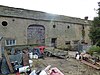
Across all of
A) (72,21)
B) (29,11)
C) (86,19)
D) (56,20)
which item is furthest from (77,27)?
(29,11)

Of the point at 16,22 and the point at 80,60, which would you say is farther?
the point at 16,22

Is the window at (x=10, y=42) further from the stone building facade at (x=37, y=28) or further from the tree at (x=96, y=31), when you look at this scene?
the tree at (x=96, y=31)

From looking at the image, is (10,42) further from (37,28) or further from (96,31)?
(96,31)

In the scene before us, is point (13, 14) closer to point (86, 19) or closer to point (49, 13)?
point (49, 13)

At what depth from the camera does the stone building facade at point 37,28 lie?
52.7 feet

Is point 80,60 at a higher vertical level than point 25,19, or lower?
lower

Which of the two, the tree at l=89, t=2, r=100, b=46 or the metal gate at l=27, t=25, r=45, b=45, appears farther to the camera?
the tree at l=89, t=2, r=100, b=46

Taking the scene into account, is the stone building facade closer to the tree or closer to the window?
the window

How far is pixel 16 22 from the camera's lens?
16.7 meters

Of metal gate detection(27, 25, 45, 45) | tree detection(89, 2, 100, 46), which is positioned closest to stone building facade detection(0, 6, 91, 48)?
metal gate detection(27, 25, 45, 45)

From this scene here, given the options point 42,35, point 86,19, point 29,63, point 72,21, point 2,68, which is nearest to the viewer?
point 2,68

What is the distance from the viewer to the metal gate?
1799cm

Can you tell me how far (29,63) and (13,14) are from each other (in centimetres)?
809

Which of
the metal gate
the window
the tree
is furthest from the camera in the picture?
the tree
